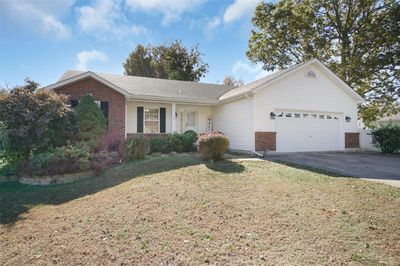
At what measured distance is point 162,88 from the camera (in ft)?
55.3

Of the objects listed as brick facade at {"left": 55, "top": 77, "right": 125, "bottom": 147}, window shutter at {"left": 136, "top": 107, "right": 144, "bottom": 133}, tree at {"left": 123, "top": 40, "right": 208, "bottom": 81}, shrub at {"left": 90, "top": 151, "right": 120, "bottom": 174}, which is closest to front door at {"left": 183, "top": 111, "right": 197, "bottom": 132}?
window shutter at {"left": 136, "top": 107, "right": 144, "bottom": 133}

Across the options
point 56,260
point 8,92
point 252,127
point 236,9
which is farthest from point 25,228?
point 236,9

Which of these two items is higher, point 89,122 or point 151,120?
point 151,120

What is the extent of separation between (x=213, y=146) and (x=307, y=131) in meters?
7.43

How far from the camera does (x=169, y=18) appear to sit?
41.4 ft

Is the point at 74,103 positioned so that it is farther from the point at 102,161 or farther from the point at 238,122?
the point at 238,122

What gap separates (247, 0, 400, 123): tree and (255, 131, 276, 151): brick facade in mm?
11465

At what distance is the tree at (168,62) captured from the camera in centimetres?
3325

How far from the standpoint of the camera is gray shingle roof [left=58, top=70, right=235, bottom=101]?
50.0 ft

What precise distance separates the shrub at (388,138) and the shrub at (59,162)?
16.1 meters

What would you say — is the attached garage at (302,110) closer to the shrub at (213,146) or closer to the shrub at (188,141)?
the shrub at (188,141)

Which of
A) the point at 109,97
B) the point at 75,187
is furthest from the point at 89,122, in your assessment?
the point at 75,187

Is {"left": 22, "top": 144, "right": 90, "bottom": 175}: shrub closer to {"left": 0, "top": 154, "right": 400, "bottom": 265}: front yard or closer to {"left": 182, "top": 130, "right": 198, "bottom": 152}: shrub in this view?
{"left": 0, "top": 154, "right": 400, "bottom": 265}: front yard

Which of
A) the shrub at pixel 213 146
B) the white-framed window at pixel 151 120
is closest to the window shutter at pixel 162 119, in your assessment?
the white-framed window at pixel 151 120
